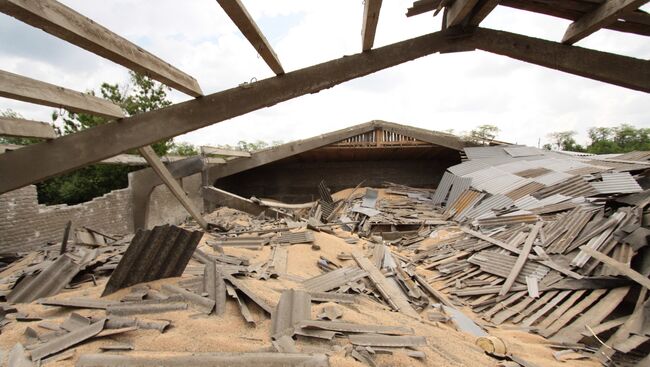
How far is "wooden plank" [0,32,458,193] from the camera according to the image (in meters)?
2.53

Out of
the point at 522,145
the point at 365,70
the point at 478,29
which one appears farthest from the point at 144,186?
the point at 522,145

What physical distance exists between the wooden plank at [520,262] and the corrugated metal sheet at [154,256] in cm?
627

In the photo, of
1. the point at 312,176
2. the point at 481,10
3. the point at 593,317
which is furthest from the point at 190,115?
the point at 312,176

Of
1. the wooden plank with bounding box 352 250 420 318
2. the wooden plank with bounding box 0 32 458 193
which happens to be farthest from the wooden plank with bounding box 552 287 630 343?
the wooden plank with bounding box 0 32 458 193

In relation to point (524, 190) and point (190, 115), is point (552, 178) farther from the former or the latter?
point (190, 115)

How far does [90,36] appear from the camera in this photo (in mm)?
1913

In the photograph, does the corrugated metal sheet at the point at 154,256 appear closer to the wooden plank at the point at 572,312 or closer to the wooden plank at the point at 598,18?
the wooden plank at the point at 598,18

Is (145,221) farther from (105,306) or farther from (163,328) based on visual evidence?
(163,328)

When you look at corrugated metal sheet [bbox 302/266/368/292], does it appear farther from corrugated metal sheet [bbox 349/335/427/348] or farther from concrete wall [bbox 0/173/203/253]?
concrete wall [bbox 0/173/203/253]

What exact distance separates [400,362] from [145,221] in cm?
866

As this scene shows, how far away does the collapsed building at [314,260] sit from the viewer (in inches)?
98.5

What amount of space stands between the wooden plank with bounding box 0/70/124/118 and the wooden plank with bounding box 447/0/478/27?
3070 millimetres

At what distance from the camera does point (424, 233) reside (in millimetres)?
11469

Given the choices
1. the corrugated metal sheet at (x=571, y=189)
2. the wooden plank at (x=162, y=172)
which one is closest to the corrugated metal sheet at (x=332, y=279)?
the wooden plank at (x=162, y=172)
